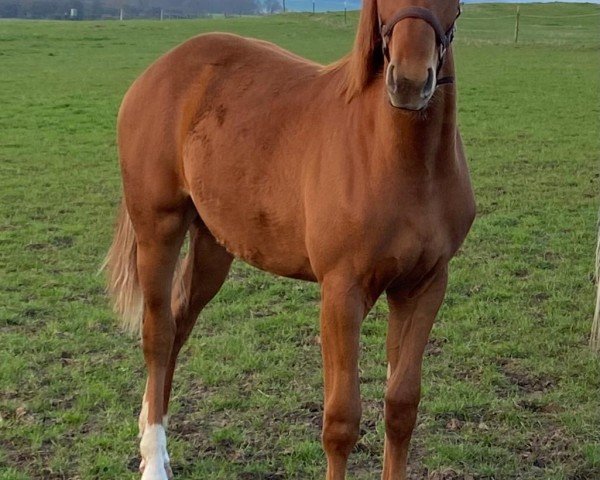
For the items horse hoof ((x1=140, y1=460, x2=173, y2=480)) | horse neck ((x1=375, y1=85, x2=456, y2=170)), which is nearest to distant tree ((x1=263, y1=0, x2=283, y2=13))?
horse hoof ((x1=140, y1=460, x2=173, y2=480))

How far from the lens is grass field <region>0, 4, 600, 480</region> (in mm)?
3383

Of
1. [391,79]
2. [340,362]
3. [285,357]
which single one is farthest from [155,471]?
[391,79]

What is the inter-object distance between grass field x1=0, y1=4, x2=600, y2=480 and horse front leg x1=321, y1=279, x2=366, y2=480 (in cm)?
60

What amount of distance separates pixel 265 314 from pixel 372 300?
242 centimetres

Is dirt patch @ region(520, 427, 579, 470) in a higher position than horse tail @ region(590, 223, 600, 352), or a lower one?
lower

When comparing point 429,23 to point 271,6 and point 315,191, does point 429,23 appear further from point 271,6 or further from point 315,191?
point 271,6

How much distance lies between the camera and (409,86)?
2082 mm

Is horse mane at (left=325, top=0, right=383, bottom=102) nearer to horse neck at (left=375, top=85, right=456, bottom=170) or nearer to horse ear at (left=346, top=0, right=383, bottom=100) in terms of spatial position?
horse ear at (left=346, top=0, right=383, bottom=100)

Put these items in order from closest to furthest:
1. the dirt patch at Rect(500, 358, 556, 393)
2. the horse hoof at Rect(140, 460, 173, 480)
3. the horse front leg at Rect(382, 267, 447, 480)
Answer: the horse front leg at Rect(382, 267, 447, 480)
the horse hoof at Rect(140, 460, 173, 480)
the dirt patch at Rect(500, 358, 556, 393)

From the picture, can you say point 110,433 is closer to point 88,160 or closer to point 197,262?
point 197,262

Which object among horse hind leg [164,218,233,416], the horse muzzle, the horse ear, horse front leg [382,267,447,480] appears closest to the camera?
the horse muzzle

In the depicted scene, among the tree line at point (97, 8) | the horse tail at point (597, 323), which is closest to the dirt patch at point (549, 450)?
the horse tail at point (597, 323)

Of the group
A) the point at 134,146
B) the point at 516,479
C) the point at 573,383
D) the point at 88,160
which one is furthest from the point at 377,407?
the point at 88,160

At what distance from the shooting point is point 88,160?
10266mm
